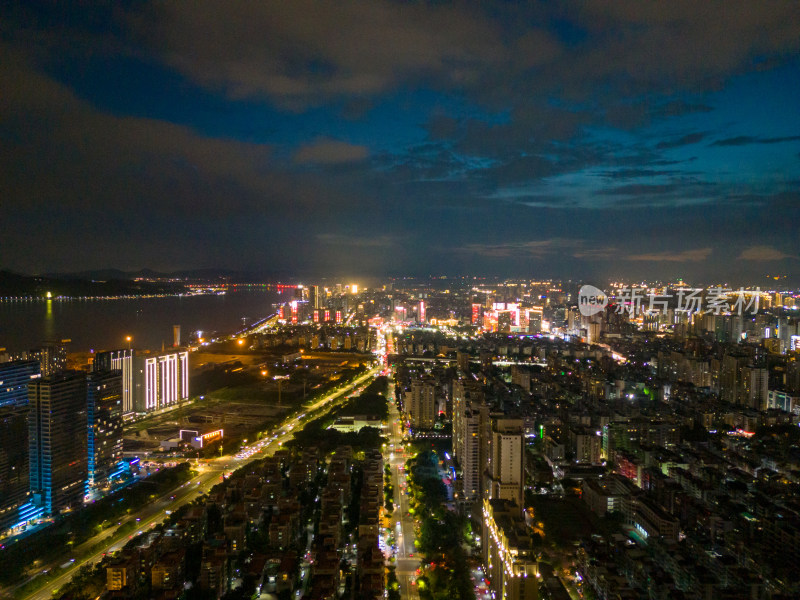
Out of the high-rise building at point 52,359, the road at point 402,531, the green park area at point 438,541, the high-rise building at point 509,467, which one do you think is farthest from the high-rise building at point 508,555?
the high-rise building at point 52,359

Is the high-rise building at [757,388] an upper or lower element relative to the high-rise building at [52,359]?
lower

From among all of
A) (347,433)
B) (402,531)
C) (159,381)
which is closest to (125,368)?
(159,381)

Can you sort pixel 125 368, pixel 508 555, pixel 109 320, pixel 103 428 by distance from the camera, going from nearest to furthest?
pixel 508 555, pixel 103 428, pixel 125 368, pixel 109 320

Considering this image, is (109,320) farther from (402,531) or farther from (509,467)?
(509,467)

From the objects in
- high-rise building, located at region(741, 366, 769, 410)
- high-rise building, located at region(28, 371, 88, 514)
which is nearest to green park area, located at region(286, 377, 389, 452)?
high-rise building, located at region(28, 371, 88, 514)

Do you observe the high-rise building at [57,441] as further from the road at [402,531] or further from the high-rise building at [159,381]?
the high-rise building at [159,381]

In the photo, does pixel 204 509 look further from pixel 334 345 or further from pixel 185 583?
pixel 334 345

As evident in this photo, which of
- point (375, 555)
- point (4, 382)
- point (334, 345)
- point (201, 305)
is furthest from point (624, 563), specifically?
point (201, 305)
